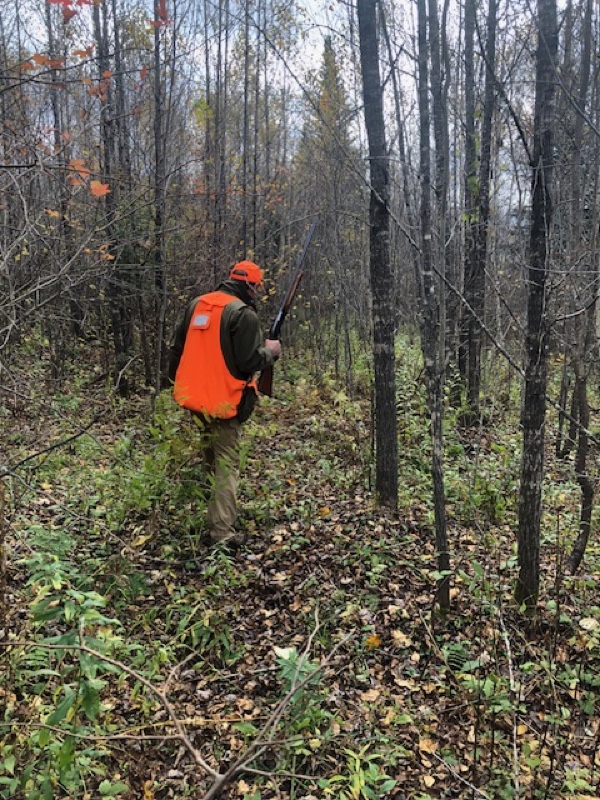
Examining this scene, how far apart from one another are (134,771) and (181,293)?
838cm

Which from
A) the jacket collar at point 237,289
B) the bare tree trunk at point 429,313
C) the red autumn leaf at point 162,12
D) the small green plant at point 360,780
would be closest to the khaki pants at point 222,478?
the jacket collar at point 237,289

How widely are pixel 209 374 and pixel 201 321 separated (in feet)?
1.53

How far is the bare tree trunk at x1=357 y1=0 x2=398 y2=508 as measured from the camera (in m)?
5.18

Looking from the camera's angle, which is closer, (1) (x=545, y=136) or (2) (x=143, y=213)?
(1) (x=545, y=136)

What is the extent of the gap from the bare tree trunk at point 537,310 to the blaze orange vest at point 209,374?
7.99 feet

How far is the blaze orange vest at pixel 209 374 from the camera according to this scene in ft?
16.4

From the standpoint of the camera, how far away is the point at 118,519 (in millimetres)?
5266

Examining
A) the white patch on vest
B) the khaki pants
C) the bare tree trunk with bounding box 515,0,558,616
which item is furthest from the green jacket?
the bare tree trunk with bounding box 515,0,558,616

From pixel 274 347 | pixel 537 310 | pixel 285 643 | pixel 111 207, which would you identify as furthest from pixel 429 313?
pixel 111 207

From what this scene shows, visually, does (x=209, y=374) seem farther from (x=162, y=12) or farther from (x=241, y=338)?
(x=162, y=12)

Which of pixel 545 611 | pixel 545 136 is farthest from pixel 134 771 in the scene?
pixel 545 136

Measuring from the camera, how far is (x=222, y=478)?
510 centimetres

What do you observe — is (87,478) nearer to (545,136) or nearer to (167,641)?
(167,641)

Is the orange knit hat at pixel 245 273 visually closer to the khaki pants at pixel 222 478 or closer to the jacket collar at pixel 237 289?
the jacket collar at pixel 237 289
